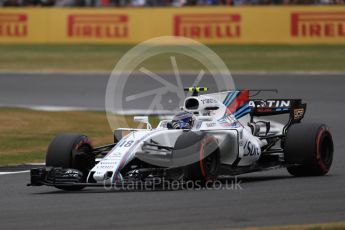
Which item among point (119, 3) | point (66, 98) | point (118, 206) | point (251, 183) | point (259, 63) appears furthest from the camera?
point (119, 3)

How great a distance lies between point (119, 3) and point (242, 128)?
93.8ft

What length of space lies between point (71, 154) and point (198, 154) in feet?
5.43

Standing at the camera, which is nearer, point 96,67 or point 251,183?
point 251,183

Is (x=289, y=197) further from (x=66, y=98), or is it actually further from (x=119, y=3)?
(x=119, y=3)

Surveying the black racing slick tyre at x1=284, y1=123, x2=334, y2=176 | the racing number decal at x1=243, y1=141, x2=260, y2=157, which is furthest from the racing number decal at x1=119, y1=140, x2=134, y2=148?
the black racing slick tyre at x1=284, y1=123, x2=334, y2=176

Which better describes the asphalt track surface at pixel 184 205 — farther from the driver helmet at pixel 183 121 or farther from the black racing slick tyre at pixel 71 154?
the driver helmet at pixel 183 121

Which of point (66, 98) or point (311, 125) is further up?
point (311, 125)

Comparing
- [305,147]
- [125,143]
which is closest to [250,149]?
[305,147]

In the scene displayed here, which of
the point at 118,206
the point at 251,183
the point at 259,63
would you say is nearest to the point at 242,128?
the point at 251,183

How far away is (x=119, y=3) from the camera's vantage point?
135 feet

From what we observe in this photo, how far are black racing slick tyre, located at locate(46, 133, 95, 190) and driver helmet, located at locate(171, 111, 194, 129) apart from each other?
3.70 ft

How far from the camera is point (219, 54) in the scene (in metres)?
36.2

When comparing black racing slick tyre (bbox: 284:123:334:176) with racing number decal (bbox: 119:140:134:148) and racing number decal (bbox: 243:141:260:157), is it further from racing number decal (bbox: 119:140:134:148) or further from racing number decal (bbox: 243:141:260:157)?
racing number decal (bbox: 119:140:134:148)

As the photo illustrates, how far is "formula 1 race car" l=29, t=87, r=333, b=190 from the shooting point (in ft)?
39.3
